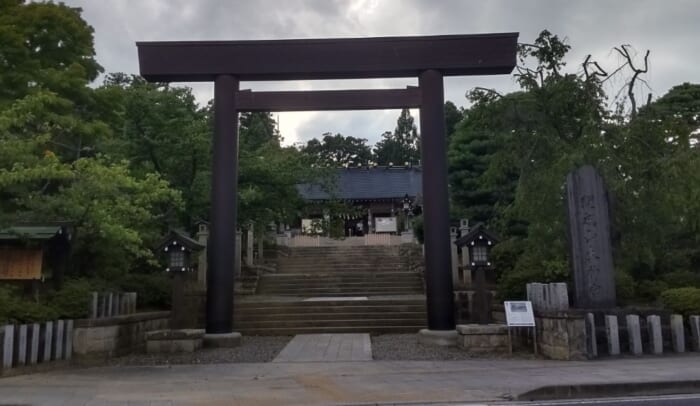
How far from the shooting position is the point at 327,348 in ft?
40.2

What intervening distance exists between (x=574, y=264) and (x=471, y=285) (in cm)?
625

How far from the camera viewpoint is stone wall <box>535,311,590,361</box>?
10406mm

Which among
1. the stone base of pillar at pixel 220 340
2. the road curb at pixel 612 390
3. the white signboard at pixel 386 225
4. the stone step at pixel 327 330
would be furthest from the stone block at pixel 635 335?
the white signboard at pixel 386 225

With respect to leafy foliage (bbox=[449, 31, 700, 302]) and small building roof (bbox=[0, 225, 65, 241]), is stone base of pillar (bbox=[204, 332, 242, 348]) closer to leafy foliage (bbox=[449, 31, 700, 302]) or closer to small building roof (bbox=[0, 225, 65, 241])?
small building roof (bbox=[0, 225, 65, 241])

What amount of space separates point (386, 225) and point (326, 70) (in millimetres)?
30815

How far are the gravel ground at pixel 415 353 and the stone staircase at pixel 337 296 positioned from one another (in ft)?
8.35

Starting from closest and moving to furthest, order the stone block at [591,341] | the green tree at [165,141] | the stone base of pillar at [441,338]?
the stone block at [591,341], the stone base of pillar at [441,338], the green tree at [165,141]

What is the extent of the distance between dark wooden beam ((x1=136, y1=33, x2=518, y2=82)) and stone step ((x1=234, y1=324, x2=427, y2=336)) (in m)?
6.76

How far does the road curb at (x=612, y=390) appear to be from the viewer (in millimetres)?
7633

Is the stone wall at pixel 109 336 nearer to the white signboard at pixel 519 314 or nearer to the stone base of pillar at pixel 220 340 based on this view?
the stone base of pillar at pixel 220 340

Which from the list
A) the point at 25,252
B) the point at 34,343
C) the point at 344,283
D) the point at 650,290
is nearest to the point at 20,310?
the point at 34,343

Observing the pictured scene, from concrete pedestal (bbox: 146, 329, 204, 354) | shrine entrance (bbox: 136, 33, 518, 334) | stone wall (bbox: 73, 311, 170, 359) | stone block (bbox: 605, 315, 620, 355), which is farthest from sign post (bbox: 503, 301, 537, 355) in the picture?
stone wall (bbox: 73, 311, 170, 359)

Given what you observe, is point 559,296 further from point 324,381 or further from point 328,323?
point 328,323

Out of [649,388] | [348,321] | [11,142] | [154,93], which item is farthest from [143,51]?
[649,388]
